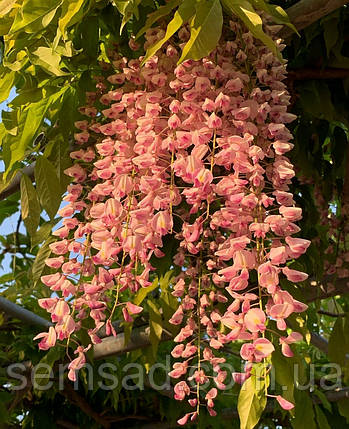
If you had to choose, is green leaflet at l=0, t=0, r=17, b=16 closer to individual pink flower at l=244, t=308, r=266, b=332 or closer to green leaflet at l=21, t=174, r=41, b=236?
green leaflet at l=21, t=174, r=41, b=236

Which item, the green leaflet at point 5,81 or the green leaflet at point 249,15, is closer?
the green leaflet at point 249,15

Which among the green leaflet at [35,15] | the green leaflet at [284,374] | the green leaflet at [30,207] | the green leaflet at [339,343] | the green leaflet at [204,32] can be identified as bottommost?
the green leaflet at [284,374]

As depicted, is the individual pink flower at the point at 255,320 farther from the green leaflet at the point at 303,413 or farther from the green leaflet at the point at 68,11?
the green leaflet at the point at 303,413

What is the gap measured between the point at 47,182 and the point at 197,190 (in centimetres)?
35

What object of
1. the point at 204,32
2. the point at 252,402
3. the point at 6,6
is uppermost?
the point at 6,6

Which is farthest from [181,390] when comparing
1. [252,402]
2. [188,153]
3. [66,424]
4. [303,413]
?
[66,424]

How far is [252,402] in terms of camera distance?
2.69ft

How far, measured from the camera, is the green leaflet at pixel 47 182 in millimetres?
964

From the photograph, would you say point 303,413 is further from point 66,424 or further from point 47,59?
point 66,424

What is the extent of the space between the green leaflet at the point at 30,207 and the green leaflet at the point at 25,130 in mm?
60

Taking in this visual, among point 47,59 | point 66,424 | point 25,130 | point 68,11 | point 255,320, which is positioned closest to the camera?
point 255,320

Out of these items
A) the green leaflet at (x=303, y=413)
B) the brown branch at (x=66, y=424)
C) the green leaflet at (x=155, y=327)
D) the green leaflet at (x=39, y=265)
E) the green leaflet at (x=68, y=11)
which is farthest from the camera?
the brown branch at (x=66, y=424)

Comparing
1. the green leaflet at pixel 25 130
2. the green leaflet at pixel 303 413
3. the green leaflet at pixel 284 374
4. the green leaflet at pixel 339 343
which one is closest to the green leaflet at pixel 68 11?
the green leaflet at pixel 25 130

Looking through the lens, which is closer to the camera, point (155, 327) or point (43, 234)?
point (43, 234)
